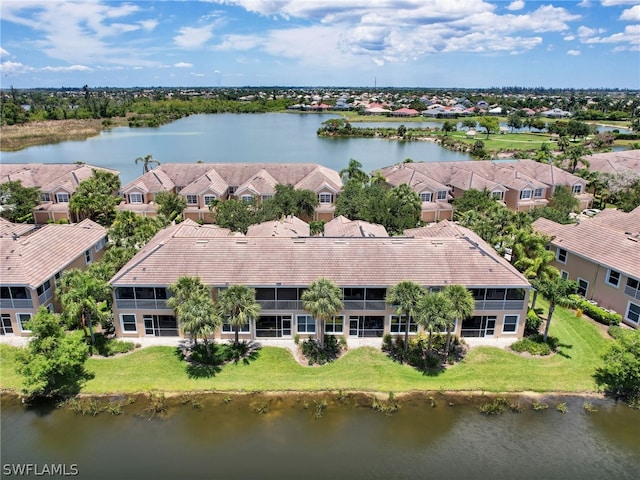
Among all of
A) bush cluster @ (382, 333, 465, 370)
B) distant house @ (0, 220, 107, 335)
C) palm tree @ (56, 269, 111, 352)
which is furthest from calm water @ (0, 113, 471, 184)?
bush cluster @ (382, 333, 465, 370)

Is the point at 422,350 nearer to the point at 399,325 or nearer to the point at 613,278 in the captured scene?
the point at 399,325

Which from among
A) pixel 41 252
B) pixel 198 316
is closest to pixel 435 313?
pixel 198 316

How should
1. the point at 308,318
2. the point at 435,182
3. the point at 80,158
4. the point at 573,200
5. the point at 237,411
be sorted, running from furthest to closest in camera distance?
the point at 80,158
the point at 435,182
the point at 573,200
the point at 308,318
the point at 237,411

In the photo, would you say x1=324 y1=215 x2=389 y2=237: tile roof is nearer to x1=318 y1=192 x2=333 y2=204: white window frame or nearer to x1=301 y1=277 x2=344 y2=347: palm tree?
x1=301 y1=277 x2=344 y2=347: palm tree

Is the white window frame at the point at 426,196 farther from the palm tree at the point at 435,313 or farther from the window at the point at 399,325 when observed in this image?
the palm tree at the point at 435,313

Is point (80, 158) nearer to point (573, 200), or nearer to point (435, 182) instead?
point (435, 182)

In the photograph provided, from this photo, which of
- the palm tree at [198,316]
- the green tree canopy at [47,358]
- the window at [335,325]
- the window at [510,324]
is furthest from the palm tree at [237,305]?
the window at [510,324]

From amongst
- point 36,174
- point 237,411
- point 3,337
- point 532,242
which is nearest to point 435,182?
point 532,242
